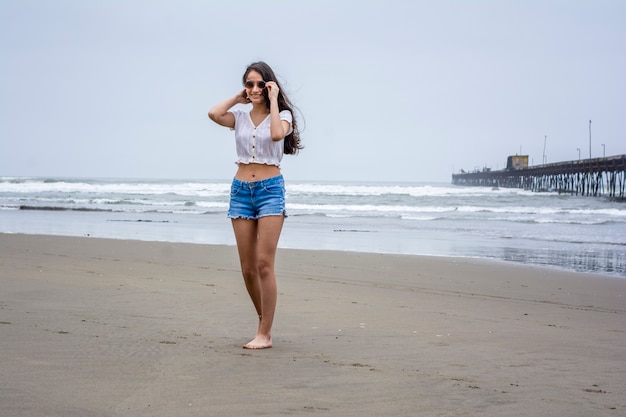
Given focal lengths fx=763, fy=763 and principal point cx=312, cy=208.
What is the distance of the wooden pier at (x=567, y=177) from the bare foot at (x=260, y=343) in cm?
4963

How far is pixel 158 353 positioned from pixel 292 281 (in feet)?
14.3

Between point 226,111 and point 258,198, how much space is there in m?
0.60

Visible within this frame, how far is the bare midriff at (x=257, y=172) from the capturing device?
4.56 m

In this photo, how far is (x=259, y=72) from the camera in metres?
4.68

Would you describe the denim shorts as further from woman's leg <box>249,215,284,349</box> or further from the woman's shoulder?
the woman's shoulder

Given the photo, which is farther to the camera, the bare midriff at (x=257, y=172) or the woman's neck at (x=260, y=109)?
the woman's neck at (x=260, y=109)

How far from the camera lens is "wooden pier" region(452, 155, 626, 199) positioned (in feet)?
179

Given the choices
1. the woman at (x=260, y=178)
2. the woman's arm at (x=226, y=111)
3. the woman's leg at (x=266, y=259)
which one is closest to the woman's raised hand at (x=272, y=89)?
the woman at (x=260, y=178)

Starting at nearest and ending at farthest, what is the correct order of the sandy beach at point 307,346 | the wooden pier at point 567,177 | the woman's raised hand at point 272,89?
the sandy beach at point 307,346 < the woman's raised hand at point 272,89 < the wooden pier at point 567,177

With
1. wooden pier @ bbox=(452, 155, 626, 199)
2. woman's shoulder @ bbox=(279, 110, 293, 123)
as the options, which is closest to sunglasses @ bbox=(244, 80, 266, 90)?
woman's shoulder @ bbox=(279, 110, 293, 123)

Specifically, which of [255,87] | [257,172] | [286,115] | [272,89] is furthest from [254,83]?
[257,172]

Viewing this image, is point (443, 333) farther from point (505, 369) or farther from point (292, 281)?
point (292, 281)

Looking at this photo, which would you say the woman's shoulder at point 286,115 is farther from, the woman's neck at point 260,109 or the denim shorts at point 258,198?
the denim shorts at point 258,198

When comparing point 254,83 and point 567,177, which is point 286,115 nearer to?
point 254,83
